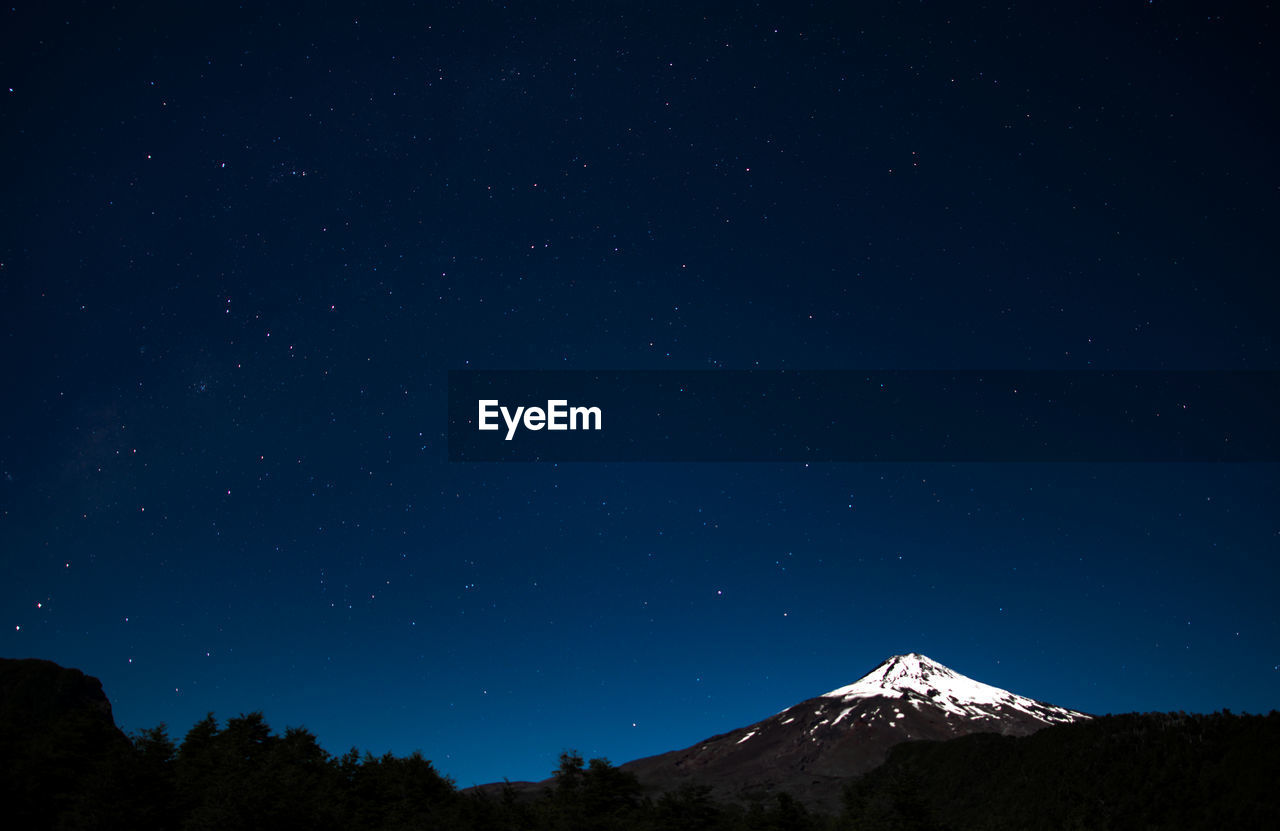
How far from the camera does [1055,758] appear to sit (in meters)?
106

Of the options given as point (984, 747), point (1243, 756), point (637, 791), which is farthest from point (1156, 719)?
point (637, 791)

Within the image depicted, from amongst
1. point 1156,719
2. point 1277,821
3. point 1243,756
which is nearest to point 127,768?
point 1277,821

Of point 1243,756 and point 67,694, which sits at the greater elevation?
point 67,694

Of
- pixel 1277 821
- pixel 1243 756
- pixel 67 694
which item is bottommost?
pixel 1277 821

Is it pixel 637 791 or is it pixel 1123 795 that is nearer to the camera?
pixel 637 791

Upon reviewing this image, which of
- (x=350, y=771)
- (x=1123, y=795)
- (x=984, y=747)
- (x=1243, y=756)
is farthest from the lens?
(x=984, y=747)

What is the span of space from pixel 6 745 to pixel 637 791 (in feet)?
113

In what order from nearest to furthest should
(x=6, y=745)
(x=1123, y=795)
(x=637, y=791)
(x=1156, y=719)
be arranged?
1. (x=6, y=745)
2. (x=637, y=791)
3. (x=1123, y=795)
4. (x=1156, y=719)

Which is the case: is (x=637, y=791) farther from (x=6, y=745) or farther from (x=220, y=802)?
(x=6, y=745)

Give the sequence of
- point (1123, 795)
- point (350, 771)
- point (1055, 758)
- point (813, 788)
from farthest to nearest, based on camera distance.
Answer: point (813, 788)
point (1055, 758)
point (1123, 795)
point (350, 771)

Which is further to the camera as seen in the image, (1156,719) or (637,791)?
(1156,719)

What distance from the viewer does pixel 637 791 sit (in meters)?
54.7

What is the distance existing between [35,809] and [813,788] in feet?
595

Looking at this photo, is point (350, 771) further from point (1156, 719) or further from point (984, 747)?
point (984, 747)
